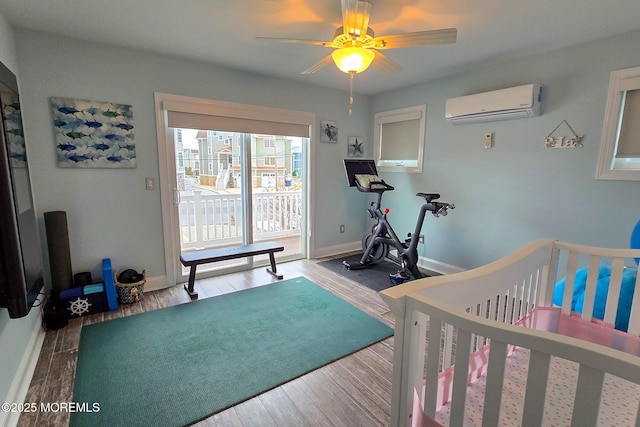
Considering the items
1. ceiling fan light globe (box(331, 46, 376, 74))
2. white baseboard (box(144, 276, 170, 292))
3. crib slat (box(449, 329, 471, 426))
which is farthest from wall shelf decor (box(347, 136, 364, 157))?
crib slat (box(449, 329, 471, 426))

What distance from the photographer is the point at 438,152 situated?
3.75m

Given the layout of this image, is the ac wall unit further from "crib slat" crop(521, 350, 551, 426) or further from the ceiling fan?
"crib slat" crop(521, 350, 551, 426)

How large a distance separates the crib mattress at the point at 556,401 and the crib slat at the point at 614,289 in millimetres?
387

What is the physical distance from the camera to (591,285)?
5.47 ft

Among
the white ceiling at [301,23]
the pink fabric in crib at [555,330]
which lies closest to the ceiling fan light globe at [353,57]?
the white ceiling at [301,23]

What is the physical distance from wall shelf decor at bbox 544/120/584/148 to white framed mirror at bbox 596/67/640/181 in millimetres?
173

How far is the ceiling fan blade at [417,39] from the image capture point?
5.91ft

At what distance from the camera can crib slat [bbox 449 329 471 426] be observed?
0.91m

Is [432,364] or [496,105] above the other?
[496,105]

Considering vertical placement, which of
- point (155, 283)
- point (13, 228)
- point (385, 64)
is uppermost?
point (385, 64)

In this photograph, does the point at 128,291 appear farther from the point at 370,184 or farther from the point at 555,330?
the point at 555,330

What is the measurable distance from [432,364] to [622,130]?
280 centimetres

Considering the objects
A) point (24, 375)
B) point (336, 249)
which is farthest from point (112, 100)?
point (336, 249)

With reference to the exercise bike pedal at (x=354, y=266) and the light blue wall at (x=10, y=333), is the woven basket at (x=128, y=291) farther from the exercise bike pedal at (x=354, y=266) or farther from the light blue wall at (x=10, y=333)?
the exercise bike pedal at (x=354, y=266)
